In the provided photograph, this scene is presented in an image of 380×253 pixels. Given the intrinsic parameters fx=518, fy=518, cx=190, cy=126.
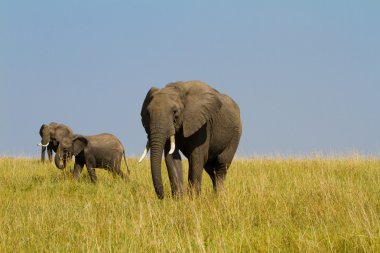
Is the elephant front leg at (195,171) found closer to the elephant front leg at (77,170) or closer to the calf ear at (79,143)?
the elephant front leg at (77,170)

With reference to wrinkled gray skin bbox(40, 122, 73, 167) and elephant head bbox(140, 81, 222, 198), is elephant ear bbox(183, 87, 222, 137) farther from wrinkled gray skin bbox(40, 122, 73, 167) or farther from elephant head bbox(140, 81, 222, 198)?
wrinkled gray skin bbox(40, 122, 73, 167)

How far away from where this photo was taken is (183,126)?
8820 mm

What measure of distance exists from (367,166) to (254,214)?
865cm

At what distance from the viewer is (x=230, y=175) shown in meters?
13.9

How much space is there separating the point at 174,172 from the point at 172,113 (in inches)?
42.2

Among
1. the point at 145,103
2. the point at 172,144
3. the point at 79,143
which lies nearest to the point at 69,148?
the point at 79,143

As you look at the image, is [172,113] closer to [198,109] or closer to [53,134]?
[198,109]

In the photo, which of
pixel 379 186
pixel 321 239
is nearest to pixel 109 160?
pixel 379 186

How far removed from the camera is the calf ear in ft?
51.8

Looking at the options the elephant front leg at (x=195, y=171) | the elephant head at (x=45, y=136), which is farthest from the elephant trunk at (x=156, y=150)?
the elephant head at (x=45, y=136)

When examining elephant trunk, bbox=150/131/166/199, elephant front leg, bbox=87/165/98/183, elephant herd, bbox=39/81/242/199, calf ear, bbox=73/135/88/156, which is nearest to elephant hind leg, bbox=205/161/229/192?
elephant herd, bbox=39/81/242/199

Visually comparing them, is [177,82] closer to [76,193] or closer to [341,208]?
[341,208]

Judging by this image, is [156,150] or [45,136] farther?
[45,136]

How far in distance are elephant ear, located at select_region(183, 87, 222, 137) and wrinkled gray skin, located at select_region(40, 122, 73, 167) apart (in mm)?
8853
